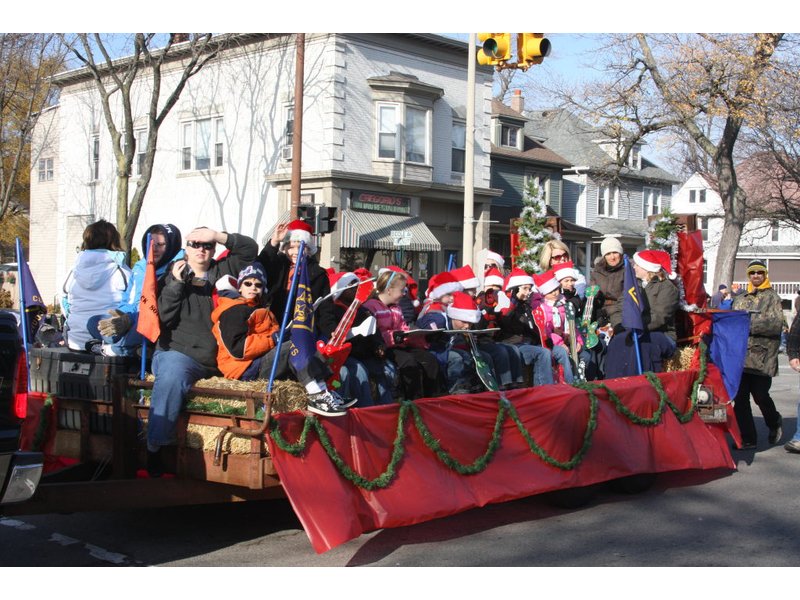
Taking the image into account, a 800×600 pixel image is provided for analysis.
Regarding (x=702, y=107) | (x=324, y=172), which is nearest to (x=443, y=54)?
(x=324, y=172)

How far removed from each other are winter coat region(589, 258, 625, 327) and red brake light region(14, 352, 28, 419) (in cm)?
603

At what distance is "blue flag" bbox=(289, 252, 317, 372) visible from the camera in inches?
233

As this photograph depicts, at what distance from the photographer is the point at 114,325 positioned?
6.48 metres

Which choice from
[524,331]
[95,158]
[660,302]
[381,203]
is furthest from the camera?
[95,158]

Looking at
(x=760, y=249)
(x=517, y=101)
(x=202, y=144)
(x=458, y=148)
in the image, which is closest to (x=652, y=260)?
(x=458, y=148)

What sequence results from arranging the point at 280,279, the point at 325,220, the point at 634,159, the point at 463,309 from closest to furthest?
1. the point at 280,279
2. the point at 463,309
3. the point at 325,220
4. the point at 634,159

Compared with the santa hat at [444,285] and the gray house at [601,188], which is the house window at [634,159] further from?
the santa hat at [444,285]

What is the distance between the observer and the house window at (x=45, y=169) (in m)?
39.6

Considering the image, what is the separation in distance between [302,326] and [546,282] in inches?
153

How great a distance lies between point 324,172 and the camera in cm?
2798

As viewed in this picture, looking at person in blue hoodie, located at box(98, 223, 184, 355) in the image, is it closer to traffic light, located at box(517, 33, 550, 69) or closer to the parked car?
the parked car

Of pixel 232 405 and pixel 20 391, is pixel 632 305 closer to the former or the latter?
pixel 232 405

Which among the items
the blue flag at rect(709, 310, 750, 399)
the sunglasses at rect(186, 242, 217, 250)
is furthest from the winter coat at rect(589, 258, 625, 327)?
the sunglasses at rect(186, 242, 217, 250)

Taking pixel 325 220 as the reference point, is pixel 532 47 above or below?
above
